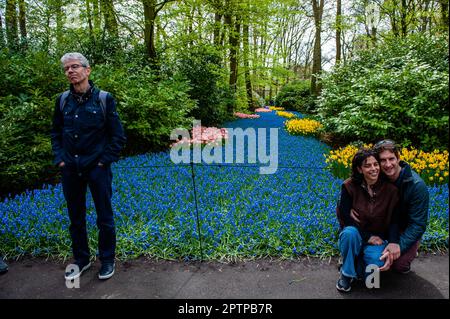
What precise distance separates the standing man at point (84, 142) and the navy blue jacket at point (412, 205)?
2.56 meters

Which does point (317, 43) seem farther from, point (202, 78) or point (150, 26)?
point (150, 26)

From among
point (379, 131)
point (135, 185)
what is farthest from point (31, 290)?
point (379, 131)

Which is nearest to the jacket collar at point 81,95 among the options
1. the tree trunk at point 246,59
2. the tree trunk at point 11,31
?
the tree trunk at point 11,31

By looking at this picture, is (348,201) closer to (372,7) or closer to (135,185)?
(135,185)

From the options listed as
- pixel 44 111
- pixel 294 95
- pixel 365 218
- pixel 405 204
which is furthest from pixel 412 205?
pixel 294 95

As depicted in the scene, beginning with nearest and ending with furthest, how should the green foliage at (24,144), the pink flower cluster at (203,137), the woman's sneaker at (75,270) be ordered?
1. the woman's sneaker at (75,270)
2. the green foliage at (24,144)
3. the pink flower cluster at (203,137)

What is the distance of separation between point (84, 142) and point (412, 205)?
2904 millimetres

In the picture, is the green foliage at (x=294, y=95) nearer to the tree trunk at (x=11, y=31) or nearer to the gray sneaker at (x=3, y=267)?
the tree trunk at (x=11, y=31)

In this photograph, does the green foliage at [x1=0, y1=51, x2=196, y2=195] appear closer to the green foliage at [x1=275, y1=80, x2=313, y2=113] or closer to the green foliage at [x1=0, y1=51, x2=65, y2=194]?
the green foliage at [x1=0, y1=51, x2=65, y2=194]

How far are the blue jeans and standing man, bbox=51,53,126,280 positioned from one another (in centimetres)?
215

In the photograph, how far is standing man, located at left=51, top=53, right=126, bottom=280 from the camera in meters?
2.81

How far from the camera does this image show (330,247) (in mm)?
3486

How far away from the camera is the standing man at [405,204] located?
103 inches

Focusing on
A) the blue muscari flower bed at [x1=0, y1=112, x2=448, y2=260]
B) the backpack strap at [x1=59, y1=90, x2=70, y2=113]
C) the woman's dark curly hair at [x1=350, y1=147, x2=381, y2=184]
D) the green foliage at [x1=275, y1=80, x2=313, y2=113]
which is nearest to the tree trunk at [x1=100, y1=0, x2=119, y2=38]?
the blue muscari flower bed at [x1=0, y1=112, x2=448, y2=260]
